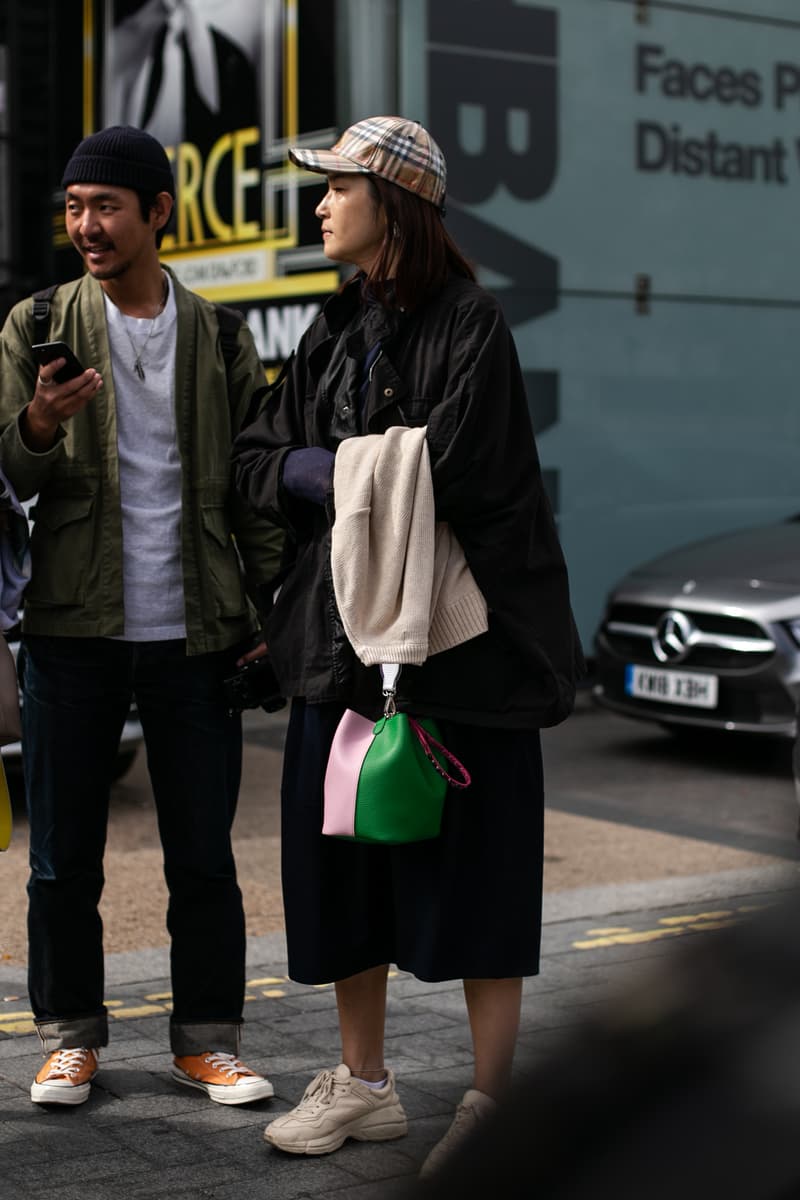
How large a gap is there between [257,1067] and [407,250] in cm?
187

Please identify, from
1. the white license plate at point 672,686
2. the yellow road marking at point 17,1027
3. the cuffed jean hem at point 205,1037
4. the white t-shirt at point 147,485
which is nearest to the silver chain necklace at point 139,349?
the white t-shirt at point 147,485

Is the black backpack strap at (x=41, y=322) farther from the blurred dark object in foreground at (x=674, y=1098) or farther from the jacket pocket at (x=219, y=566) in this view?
the blurred dark object in foreground at (x=674, y=1098)

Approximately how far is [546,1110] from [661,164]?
36.9 feet

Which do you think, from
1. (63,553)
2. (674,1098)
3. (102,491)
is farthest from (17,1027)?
(674,1098)

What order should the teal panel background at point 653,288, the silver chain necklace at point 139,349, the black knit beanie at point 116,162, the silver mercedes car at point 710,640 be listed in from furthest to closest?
the teal panel background at point 653,288
the silver mercedes car at point 710,640
the silver chain necklace at point 139,349
the black knit beanie at point 116,162

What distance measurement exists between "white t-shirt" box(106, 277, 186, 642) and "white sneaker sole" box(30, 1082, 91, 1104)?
93 centimetres

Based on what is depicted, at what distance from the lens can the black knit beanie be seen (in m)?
3.71

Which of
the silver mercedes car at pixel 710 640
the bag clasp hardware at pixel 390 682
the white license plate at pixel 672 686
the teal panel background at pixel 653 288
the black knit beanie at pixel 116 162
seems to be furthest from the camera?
the teal panel background at pixel 653 288

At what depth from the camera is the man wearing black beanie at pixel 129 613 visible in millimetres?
3746

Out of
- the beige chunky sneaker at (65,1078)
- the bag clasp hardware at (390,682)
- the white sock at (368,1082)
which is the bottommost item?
the beige chunky sneaker at (65,1078)

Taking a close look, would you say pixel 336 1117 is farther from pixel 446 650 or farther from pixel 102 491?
pixel 102 491

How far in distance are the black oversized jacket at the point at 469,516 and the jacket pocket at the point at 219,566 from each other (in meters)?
0.37

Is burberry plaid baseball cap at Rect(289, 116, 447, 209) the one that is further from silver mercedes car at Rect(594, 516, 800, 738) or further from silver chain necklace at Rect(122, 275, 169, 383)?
silver mercedes car at Rect(594, 516, 800, 738)

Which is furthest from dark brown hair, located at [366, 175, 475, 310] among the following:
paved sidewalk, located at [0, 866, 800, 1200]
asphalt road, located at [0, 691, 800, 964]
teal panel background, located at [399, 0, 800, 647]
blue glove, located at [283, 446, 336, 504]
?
teal panel background, located at [399, 0, 800, 647]
